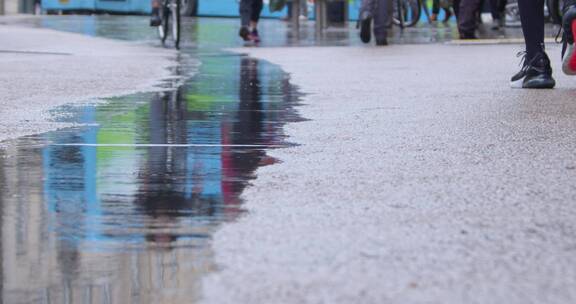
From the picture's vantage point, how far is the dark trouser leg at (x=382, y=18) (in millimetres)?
15438

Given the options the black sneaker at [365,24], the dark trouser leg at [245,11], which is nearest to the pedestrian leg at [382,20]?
the black sneaker at [365,24]

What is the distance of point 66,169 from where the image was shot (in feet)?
13.7

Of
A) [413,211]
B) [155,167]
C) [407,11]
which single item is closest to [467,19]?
[407,11]

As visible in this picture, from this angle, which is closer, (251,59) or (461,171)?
(461,171)

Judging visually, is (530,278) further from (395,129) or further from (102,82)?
(102,82)

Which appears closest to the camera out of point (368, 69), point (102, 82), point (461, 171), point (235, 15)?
point (461, 171)

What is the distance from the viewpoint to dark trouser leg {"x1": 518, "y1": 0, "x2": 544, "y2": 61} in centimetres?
740

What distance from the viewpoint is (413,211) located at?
3.27 metres

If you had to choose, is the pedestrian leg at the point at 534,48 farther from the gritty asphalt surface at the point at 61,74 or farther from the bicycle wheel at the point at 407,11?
the bicycle wheel at the point at 407,11

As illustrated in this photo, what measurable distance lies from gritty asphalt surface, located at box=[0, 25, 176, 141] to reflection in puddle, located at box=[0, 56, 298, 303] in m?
0.27

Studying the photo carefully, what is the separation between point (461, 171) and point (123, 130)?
1.87 m

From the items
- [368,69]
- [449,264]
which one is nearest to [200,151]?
[449,264]

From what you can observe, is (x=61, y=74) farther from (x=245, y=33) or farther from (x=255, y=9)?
(x=255, y=9)

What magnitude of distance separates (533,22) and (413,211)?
14.3ft
